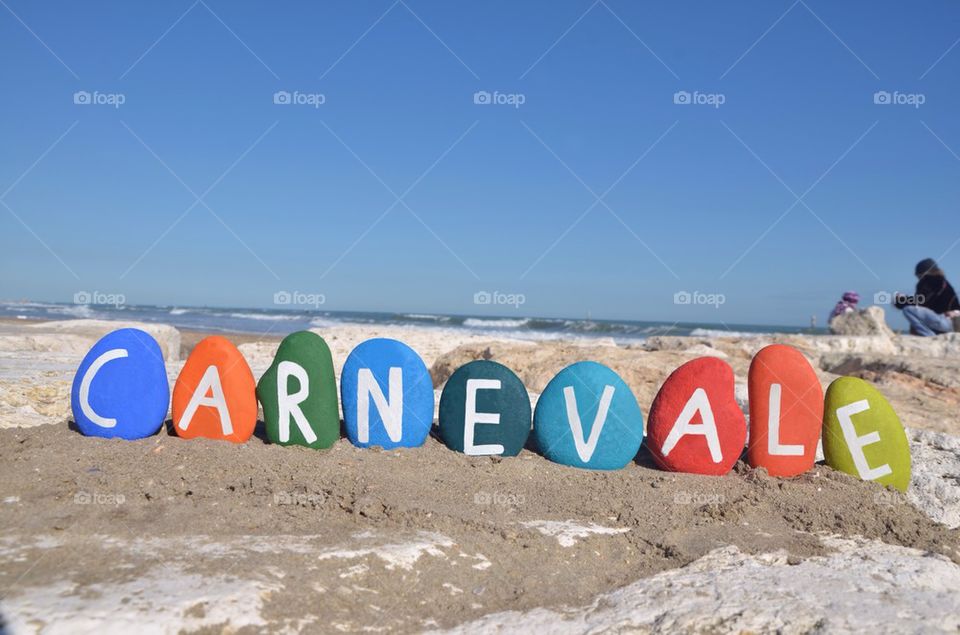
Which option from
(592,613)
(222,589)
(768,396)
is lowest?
(592,613)

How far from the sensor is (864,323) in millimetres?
15375

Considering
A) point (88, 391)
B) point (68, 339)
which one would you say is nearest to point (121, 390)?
point (88, 391)

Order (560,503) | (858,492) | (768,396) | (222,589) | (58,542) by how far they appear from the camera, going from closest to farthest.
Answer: (222,589) < (58,542) < (560,503) < (858,492) < (768,396)

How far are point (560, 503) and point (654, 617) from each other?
4.61 ft

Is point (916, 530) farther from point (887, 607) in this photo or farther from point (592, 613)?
point (592, 613)

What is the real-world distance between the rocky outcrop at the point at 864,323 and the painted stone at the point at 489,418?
12.8 meters

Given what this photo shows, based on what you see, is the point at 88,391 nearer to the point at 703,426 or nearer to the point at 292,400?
the point at 292,400

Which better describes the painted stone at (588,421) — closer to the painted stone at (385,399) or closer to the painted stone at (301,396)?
the painted stone at (385,399)

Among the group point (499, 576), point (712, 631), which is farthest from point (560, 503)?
point (712, 631)

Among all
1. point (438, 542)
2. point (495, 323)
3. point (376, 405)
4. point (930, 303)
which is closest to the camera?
point (438, 542)

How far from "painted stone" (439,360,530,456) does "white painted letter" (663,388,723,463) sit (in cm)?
97

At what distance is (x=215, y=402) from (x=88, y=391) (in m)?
0.80

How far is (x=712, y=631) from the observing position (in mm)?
2430

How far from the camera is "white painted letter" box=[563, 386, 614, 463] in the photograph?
15.4ft
